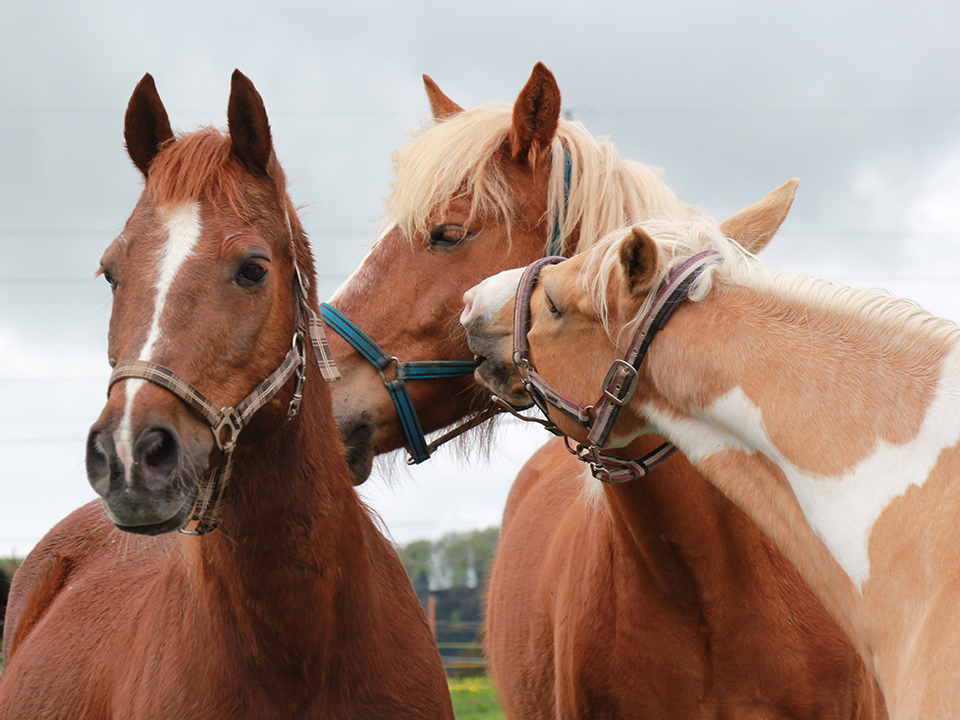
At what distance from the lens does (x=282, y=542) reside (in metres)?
2.94

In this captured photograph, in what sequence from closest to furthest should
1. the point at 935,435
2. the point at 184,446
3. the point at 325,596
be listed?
the point at 935,435 < the point at 184,446 < the point at 325,596

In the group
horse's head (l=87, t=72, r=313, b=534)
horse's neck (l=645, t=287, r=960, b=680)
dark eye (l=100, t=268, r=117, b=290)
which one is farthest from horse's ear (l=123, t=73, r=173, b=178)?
horse's neck (l=645, t=287, r=960, b=680)

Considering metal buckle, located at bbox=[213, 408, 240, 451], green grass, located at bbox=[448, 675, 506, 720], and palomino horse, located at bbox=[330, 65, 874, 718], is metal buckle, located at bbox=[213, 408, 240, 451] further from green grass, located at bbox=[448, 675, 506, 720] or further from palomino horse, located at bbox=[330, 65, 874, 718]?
green grass, located at bbox=[448, 675, 506, 720]

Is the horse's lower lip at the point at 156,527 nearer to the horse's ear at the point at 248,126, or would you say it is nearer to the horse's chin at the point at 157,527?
the horse's chin at the point at 157,527

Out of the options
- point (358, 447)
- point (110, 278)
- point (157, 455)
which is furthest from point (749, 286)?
point (110, 278)

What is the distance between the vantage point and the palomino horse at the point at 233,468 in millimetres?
2516

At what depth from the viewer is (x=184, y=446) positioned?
250cm

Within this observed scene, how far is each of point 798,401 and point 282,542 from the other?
1750 mm

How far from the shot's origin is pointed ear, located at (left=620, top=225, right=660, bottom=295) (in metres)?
2.55

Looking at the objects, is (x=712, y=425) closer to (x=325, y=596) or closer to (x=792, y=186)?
(x=792, y=186)

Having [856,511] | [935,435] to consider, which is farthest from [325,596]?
[935,435]

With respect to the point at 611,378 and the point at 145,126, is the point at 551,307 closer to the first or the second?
the point at 611,378

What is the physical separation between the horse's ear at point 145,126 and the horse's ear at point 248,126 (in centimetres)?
34

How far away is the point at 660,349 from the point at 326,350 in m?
1.20
